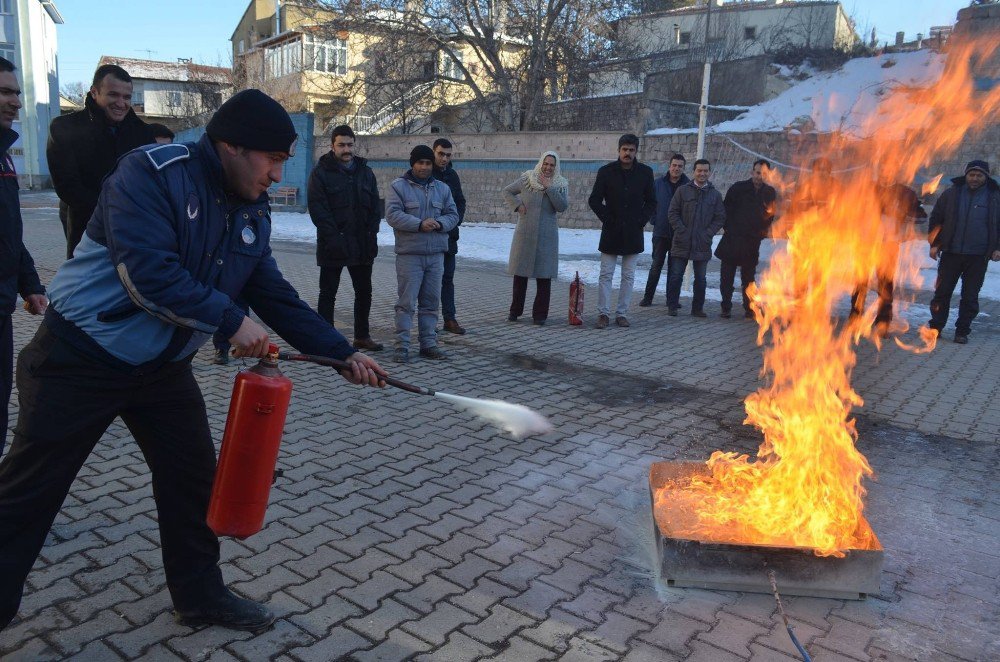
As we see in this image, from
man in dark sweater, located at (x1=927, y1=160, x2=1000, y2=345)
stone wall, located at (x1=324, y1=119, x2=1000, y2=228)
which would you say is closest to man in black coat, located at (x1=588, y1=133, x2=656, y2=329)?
man in dark sweater, located at (x1=927, y1=160, x2=1000, y2=345)

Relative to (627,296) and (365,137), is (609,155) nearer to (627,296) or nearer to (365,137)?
(365,137)

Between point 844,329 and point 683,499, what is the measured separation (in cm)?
631

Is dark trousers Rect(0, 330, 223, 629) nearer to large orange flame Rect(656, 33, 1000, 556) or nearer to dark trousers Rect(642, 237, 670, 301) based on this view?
large orange flame Rect(656, 33, 1000, 556)

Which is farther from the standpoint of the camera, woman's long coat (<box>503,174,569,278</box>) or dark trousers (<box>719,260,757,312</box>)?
dark trousers (<box>719,260,757,312</box>)

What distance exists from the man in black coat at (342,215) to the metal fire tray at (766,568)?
4.82 meters

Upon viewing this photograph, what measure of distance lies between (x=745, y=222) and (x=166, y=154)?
875cm

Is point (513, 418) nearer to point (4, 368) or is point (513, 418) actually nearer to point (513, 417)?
point (513, 417)

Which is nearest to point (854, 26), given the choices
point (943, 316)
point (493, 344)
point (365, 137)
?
point (365, 137)

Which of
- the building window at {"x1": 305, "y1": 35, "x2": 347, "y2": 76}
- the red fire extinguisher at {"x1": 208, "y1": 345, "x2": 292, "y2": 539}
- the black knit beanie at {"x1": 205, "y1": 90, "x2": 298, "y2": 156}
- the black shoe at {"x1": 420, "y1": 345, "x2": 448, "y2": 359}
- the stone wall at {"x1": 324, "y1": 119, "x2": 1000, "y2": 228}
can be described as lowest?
the black shoe at {"x1": 420, "y1": 345, "x2": 448, "y2": 359}

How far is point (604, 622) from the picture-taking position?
10.1 ft

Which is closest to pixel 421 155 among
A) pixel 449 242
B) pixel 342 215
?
pixel 342 215

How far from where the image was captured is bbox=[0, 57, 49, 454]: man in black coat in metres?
3.39

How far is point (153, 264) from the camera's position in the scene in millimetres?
2324

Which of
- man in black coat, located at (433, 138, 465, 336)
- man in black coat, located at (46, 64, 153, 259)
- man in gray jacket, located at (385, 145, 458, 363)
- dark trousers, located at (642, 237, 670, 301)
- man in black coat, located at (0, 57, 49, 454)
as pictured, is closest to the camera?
man in black coat, located at (0, 57, 49, 454)
